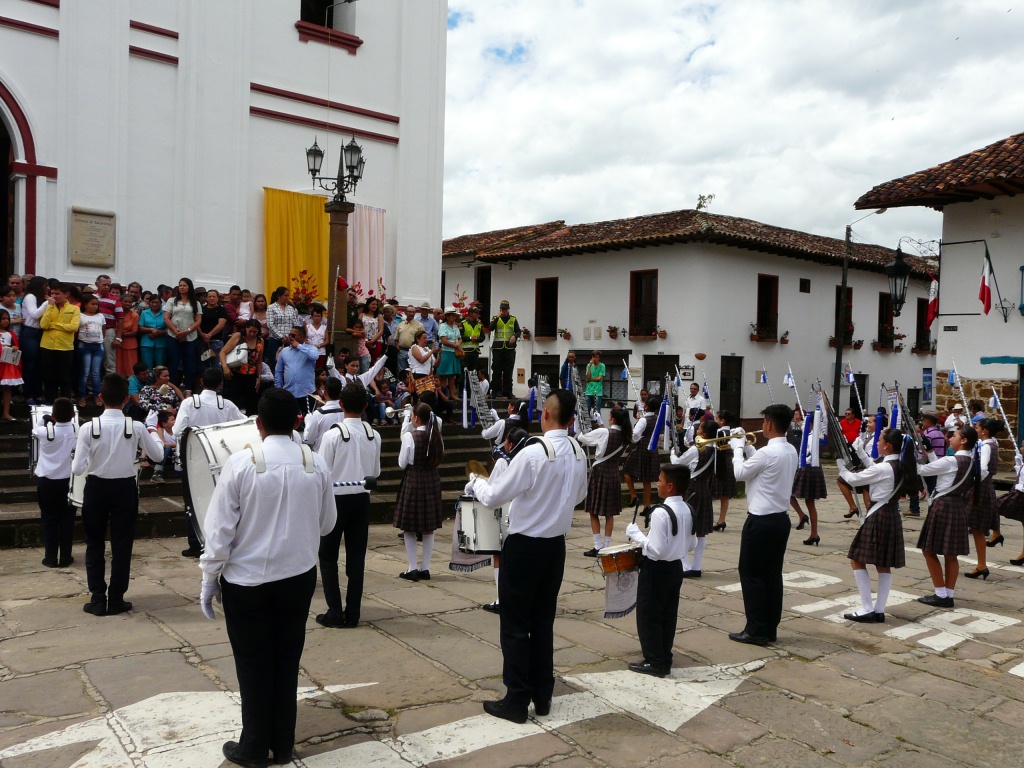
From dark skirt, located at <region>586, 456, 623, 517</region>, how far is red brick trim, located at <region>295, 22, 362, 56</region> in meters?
11.1

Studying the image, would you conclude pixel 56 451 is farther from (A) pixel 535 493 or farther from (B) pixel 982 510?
(B) pixel 982 510

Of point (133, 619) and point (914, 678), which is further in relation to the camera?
A: point (133, 619)

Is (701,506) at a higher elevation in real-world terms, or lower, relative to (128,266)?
lower

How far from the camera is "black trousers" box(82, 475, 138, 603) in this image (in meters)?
6.62

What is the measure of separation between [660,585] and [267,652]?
262 centimetres

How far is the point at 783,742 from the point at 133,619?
4.74 m

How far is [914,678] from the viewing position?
19.2 ft

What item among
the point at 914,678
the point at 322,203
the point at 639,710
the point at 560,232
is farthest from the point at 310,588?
the point at 560,232

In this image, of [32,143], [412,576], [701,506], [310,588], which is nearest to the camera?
[310,588]

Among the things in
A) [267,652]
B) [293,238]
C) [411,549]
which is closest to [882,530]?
[411,549]

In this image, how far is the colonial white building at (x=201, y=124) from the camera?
45.0 feet

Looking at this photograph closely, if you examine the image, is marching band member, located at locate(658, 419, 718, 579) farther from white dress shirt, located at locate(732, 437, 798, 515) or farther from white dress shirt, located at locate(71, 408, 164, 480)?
white dress shirt, located at locate(71, 408, 164, 480)

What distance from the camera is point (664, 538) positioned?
5.50 m

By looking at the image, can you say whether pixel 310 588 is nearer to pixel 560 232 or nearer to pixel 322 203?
pixel 322 203
